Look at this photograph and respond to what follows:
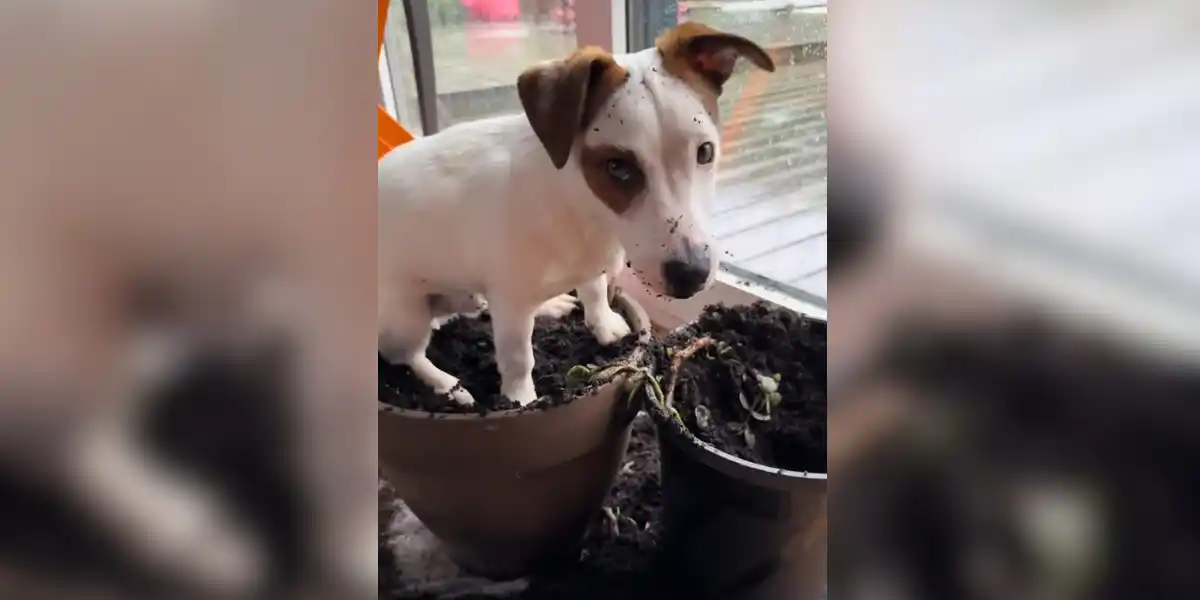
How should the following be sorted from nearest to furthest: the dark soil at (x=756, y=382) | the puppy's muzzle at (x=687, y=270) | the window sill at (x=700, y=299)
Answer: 1. the puppy's muzzle at (x=687, y=270)
2. the dark soil at (x=756, y=382)
3. the window sill at (x=700, y=299)

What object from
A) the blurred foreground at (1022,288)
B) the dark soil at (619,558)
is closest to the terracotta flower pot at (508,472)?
the dark soil at (619,558)

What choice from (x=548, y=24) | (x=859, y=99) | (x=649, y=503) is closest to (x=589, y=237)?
(x=548, y=24)

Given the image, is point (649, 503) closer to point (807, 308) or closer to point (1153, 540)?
point (807, 308)

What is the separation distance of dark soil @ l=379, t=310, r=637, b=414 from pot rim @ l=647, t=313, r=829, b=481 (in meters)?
0.08

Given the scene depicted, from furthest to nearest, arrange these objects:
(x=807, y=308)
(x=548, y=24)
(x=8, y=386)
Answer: (x=807, y=308) → (x=548, y=24) → (x=8, y=386)

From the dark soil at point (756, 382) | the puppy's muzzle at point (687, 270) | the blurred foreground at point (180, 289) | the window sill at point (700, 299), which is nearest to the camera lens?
the blurred foreground at point (180, 289)

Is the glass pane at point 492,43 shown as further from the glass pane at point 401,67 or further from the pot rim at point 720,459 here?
the pot rim at point 720,459

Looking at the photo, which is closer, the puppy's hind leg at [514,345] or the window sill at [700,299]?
the puppy's hind leg at [514,345]

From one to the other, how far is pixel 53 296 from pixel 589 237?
1.60 feet

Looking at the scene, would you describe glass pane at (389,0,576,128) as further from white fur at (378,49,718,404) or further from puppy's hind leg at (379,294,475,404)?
puppy's hind leg at (379,294,475,404)

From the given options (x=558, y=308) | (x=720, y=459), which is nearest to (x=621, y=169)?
(x=720, y=459)

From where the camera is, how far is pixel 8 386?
0.70 feet

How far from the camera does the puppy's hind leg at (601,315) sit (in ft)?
2.71

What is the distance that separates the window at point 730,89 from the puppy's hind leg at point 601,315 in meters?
0.04
